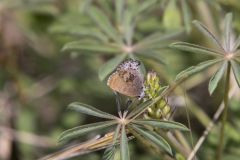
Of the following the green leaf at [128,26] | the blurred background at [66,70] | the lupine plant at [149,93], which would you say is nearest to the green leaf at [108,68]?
the lupine plant at [149,93]

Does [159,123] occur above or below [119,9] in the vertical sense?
below

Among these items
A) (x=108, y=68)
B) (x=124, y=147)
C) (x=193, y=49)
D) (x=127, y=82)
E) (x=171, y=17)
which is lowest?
(x=124, y=147)

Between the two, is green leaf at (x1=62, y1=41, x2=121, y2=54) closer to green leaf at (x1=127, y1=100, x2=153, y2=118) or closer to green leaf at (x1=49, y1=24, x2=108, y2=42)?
green leaf at (x1=49, y1=24, x2=108, y2=42)

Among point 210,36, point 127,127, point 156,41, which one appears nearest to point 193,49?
point 210,36

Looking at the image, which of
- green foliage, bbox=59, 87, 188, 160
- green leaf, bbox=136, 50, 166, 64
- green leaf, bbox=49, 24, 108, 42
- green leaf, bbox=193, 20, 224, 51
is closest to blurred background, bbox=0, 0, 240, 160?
green leaf, bbox=49, 24, 108, 42

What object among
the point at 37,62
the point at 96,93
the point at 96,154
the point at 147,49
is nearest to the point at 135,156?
the point at 96,154

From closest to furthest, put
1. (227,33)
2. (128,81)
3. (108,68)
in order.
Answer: (128,81)
(227,33)
(108,68)

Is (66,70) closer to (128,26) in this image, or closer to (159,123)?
(128,26)
